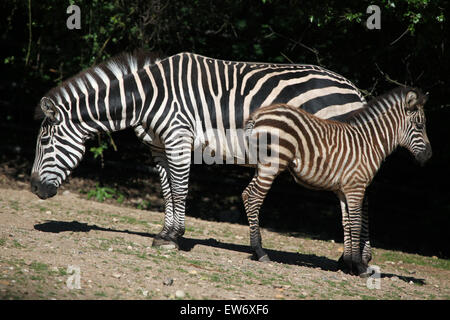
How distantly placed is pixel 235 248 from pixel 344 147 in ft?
8.00

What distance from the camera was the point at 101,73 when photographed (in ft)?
25.1

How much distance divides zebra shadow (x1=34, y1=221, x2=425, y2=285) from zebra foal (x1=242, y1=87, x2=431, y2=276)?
0.81 meters

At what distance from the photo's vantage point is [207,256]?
7324 millimetres

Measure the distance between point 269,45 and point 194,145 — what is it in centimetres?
501

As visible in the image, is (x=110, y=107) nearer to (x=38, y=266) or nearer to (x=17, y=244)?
(x=17, y=244)

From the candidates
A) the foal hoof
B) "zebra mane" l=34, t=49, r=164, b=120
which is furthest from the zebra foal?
"zebra mane" l=34, t=49, r=164, b=120

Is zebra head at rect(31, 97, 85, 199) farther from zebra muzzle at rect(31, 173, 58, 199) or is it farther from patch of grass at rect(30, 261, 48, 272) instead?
patch of grass at rect(30, 261, 48, 272)

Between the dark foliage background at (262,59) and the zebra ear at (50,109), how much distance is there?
3600 mm

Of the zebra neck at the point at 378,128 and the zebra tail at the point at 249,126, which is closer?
the zebra tail at the point at 249,126

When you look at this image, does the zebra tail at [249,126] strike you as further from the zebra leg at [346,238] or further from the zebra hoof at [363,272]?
the zebra hoof at [363,272]

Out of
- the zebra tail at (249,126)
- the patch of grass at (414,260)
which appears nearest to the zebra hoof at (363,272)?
the patch of grass at (414,260)

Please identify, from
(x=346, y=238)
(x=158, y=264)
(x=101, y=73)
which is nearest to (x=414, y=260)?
(x=346, y=238)

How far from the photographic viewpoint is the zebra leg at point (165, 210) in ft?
24.4
